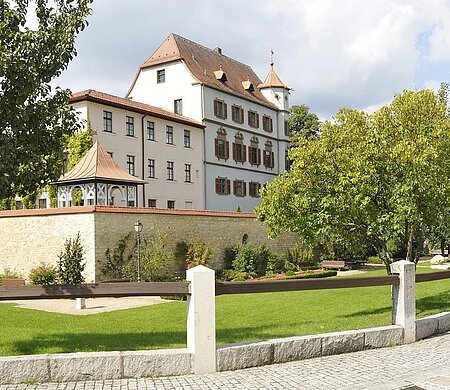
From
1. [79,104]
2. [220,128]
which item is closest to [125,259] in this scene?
[79,104]

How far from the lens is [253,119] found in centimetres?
5012

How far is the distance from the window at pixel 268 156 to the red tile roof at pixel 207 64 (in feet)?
12.7

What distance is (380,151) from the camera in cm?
1312

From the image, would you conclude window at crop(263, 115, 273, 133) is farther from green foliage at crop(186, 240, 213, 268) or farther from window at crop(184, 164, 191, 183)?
green foliage at crop(186, 240, 213, 268)

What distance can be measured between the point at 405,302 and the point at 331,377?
9.22 feet

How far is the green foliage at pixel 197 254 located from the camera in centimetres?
2733

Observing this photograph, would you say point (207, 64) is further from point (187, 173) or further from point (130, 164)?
point (130, 164)

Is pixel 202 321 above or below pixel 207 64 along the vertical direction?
below

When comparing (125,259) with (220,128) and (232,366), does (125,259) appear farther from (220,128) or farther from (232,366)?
(220,128)

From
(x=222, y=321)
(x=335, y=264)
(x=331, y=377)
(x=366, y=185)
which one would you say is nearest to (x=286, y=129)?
(x=335, y=264)

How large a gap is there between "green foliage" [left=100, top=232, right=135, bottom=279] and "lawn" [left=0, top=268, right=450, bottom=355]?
5721mm

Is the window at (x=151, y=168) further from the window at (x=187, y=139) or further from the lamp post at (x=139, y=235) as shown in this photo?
the lamp post at (x=139, y=235)

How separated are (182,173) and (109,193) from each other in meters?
13.3

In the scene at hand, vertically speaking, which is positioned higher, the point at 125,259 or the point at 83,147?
the point at 83,147
